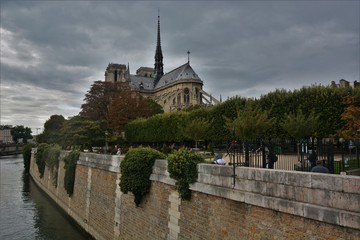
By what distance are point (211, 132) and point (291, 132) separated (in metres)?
11.1

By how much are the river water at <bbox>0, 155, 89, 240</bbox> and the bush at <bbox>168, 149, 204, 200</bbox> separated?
35.6ft

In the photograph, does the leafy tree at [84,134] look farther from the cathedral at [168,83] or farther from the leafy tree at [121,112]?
the cathedral at [168,83]

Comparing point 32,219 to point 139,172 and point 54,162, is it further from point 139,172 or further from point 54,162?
point 139,172

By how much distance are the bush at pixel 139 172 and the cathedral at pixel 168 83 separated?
62.0m

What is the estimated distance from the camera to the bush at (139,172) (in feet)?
39.5

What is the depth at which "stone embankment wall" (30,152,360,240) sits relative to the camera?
220 inches

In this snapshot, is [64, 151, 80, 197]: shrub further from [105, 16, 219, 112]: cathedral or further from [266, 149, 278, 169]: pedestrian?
[105, 16, 219, 112]: cathedral

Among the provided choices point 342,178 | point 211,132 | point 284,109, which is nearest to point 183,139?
point 211,132

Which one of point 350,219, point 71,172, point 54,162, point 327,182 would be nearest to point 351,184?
point 327,182

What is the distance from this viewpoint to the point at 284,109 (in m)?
27.0

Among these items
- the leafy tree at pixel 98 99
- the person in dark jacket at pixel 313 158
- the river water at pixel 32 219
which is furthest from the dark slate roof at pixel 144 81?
the person in dark jacket at pixel 313 158

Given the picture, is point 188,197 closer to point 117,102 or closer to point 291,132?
point 291,132

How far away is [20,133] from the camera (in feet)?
529

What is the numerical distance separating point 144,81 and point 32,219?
96.9m
